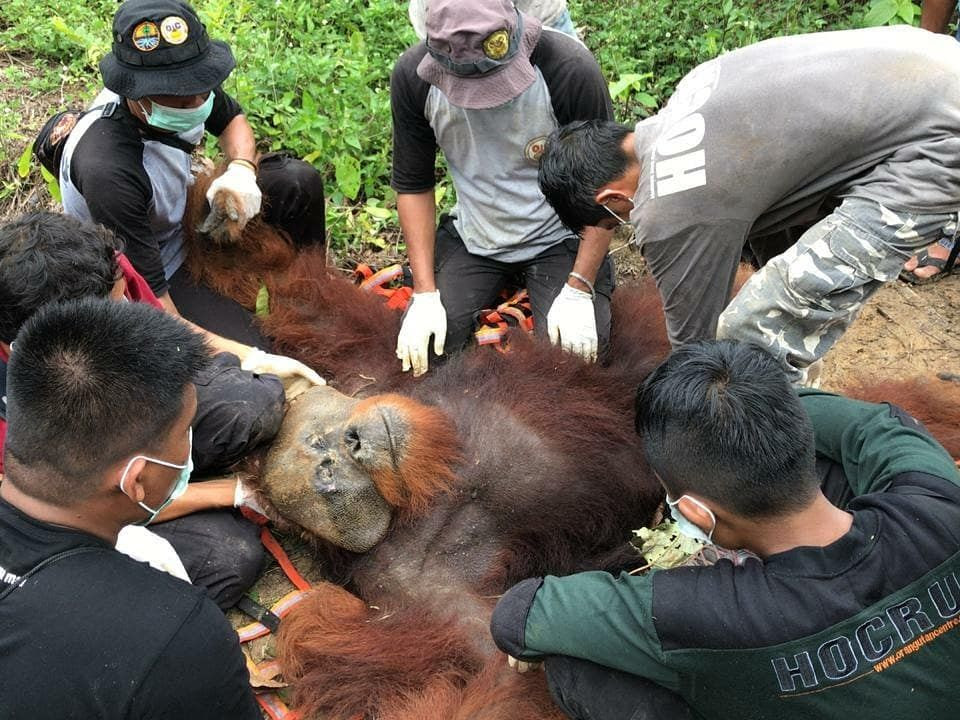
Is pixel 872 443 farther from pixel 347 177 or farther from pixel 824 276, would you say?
pixel 347 177

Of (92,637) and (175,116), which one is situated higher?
(175,116)

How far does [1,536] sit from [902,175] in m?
2.50

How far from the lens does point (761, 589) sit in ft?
5.91

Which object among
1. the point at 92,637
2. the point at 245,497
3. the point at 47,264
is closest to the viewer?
the point at 92,637

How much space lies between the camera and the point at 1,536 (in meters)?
1.73

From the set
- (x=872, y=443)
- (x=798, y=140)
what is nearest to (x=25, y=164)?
(x=798, y=140)

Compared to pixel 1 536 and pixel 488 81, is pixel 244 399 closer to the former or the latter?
pixel 1 536

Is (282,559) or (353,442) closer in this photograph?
(353,442)

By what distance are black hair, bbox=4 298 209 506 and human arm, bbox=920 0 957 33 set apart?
176 inches

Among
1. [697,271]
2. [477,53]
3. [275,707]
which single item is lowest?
[275,707]

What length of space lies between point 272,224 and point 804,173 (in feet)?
7.40

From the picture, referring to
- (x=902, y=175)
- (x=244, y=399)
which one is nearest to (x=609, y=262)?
(x=902, y=175)

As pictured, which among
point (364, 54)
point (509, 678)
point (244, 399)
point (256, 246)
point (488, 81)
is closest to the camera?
point (509, 678)

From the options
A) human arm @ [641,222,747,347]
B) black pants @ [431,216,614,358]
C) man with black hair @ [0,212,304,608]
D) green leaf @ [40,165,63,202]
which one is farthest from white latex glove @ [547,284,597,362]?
green leaf @ [40,165,63,202]
